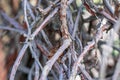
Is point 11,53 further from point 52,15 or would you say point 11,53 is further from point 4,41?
point 52,15

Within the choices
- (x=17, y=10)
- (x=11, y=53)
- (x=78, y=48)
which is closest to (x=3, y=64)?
(x=11, y=53)

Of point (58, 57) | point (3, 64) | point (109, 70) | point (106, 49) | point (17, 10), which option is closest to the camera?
point (106, 49)

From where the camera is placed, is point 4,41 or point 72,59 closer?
point 72,59

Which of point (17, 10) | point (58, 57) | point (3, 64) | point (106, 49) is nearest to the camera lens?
point (106, 49)

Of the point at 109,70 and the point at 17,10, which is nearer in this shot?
the point at 17,10

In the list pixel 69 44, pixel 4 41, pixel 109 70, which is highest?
pixel 4 41

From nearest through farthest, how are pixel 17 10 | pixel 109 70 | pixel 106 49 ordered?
1. pixel 106 49
2. pixel 17 10
3. pixel 109 70

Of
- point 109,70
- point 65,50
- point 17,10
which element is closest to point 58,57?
point 65,50

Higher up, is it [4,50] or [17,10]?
[17,10]

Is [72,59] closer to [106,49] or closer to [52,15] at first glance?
[52,15]
